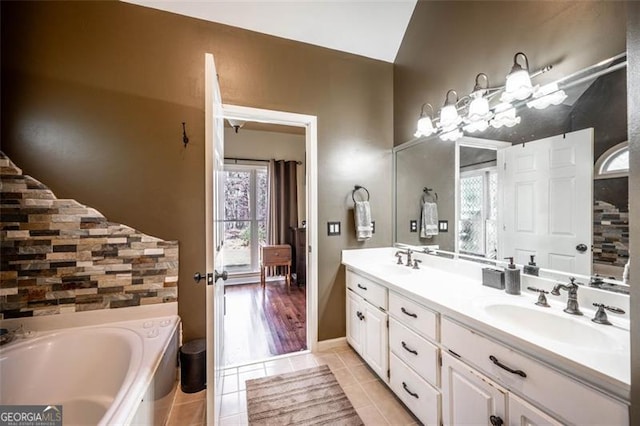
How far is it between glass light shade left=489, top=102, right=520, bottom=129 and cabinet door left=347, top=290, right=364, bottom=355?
1.58 meters

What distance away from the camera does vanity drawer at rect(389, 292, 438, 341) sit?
1339mm

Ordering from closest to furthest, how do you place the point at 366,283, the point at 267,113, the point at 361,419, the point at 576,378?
the point at 576,378 < the point at 361,419 < the point at 366,283 < the point at 267,113

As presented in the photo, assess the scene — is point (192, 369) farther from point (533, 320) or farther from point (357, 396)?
point (533, 320)

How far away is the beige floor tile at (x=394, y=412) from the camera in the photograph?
5.03 feet

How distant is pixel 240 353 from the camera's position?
2297mm

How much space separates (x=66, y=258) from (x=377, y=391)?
7.65 ft

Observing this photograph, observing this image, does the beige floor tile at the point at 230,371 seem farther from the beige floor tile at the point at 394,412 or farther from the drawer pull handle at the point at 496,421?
the drawer pull handle at the point at 496,421

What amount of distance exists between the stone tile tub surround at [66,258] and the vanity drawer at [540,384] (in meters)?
1.99

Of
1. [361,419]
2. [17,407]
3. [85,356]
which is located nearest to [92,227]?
[85,356]

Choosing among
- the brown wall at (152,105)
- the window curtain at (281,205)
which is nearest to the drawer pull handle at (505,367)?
the brown wall at (152,105)

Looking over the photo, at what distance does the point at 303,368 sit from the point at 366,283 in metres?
0.87

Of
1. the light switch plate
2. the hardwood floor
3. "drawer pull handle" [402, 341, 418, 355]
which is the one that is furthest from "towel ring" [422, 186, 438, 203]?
the hardwood floor

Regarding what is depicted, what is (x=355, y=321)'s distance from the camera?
219 cm

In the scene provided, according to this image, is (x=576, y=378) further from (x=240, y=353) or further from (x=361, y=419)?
(x=240, y=353)
